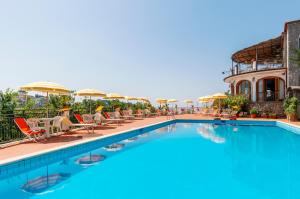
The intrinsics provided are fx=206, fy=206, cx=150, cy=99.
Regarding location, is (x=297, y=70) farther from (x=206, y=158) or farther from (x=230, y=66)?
(x=206, y=158)

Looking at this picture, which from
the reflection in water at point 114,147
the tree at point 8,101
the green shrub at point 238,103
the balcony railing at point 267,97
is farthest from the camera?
the balcony railing at point 267,97

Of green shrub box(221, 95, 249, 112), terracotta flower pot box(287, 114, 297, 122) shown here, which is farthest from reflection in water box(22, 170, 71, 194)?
green shrub box(221, 95, 249, 112)

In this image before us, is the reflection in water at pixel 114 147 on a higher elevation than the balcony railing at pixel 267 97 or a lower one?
lower

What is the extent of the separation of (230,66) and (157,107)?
33.7 feet

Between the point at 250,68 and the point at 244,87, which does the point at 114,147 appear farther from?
the point at 244,87

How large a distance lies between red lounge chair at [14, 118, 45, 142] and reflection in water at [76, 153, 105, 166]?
7.29 ft

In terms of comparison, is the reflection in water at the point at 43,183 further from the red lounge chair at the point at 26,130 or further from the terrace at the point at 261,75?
the terrace at the point at 261,75

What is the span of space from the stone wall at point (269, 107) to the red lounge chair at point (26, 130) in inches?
739

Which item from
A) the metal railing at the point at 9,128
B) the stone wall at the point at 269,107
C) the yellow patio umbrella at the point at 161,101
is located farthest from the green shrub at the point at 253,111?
the metal railing at the point at 9,128

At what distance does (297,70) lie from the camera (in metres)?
18.1

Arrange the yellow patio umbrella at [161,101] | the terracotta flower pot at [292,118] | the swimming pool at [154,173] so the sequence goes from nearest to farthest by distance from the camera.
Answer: the swimming pool at [154,173] < the terracotta flower pot at [292,118] < the yellow patio umbrella at [161,101]

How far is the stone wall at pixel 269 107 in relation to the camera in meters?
19.0

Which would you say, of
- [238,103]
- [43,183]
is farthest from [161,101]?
[43,183]

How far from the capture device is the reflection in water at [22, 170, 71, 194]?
176 inches
